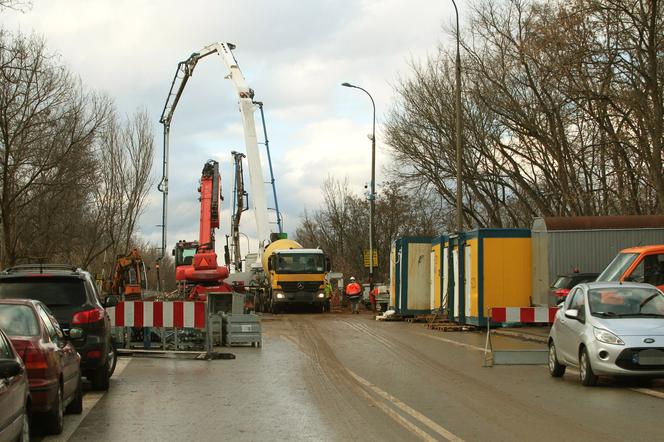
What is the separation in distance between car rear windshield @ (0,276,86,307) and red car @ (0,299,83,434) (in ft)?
7.64

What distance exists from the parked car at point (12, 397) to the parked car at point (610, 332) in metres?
7.97

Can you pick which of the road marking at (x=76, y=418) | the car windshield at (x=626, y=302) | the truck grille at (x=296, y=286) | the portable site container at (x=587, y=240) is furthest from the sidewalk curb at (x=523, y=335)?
the truck grille at (x=296, y=286)

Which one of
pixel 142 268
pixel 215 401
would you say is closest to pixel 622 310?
pixel 215 401

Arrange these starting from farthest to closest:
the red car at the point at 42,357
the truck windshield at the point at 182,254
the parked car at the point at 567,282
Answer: the truck windshield at the point at 182,254 < the parked car at the point at 567,282 < the red car at the point at 42,357

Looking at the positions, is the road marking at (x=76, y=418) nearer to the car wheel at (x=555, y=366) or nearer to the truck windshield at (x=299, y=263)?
the car wheel at (x=555, y=366)

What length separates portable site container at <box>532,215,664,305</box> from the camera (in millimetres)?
25094

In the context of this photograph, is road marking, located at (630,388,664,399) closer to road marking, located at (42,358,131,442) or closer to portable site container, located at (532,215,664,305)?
road marking, located at (42,358,131,442)

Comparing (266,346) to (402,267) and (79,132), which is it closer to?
(402,267)

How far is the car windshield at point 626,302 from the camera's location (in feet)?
43.7

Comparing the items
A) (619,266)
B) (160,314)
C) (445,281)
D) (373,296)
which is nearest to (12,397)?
(160,314)

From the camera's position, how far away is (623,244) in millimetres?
25234

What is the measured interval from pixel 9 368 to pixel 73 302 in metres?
5.90

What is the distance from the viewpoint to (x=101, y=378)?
12805mm

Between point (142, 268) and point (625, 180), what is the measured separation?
2011 centimetres
